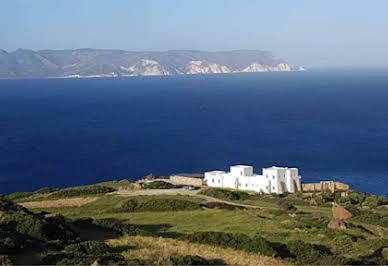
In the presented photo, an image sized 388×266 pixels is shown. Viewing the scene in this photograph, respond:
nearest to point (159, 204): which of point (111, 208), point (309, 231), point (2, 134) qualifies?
point (111, 208)

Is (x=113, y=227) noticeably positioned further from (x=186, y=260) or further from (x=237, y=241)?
(x=186, y=260)

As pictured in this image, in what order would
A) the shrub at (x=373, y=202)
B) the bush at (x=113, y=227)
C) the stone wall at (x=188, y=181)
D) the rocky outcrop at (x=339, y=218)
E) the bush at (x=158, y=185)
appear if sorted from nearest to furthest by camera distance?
the bush at (x=113, y=227)
the rocky outcrop at (x=339, y=218)
the shrub at (x=373, y=202)
the bush at (x=158, y=185)
the stone wall at (x=188, y=181)

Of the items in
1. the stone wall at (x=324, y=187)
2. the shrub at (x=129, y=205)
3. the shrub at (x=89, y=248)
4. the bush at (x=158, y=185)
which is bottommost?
the stone wall at (x=324, y=187)

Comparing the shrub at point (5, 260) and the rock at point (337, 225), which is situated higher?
the shrub at point (5, 260)

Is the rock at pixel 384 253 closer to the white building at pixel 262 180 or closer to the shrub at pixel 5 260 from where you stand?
the shrub at pixel 5 260

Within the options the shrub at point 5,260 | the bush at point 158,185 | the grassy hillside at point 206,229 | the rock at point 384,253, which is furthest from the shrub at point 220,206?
the shrub at point 5,260

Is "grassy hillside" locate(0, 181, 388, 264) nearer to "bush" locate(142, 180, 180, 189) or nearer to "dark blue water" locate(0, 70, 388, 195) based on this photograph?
"bush" locate(142, 180, 180, 189)

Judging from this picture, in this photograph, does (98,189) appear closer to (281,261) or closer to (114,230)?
(114,230)
